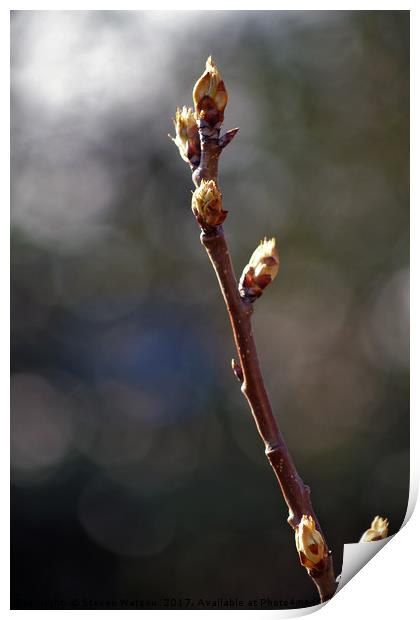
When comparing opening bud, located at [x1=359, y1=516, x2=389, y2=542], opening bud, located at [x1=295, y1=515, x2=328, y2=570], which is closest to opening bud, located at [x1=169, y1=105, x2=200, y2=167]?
opening bud, located at [x1=295, y1=515, x2=328, y2=570]

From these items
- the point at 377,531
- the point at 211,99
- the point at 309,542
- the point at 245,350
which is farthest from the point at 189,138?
the point at 377,531

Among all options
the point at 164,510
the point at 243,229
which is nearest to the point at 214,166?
the point at 243,229

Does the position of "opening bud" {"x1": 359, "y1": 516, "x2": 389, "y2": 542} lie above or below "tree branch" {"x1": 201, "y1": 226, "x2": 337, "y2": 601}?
below

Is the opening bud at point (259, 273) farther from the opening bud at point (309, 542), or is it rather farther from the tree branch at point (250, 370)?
the opening bud at point (309, 542)

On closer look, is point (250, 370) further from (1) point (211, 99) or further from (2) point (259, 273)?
(1) point (211, 99)

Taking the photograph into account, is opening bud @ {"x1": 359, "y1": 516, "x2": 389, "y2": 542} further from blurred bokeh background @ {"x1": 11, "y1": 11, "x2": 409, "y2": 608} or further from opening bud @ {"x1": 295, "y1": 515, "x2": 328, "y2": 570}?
opening bud @ {"x1": 295, "y1": 515, "x2": 328, "y2": 570}
